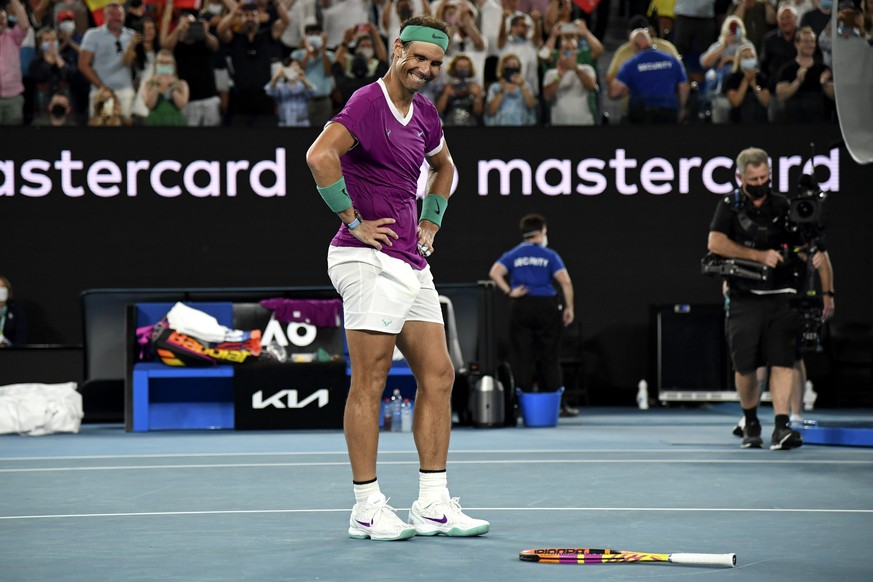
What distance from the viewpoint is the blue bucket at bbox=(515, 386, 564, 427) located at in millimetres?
11719

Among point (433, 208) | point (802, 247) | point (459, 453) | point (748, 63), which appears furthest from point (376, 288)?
point (748, 63)

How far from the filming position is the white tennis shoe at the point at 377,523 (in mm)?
4977

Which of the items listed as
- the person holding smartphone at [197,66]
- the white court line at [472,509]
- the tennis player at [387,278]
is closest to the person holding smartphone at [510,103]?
the person holding smartphone at [197,66]

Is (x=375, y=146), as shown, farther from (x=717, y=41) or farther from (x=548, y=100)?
(x=717, y=41)

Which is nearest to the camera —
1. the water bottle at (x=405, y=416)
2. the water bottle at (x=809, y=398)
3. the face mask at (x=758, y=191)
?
the face mask at (x=758, y=191)

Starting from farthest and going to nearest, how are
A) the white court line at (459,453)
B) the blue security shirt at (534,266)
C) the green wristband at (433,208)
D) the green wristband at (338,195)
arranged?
the blue security shirt at (534,266)
the white court line at (459,453)
the green wristband at (433,208)
the green wristband at (338,195)

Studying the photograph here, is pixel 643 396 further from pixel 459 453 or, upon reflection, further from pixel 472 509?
pixel 472 509

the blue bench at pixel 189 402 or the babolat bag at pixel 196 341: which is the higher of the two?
the babolat bag at pixel 196 341

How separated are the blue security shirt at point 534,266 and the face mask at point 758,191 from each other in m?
4.20

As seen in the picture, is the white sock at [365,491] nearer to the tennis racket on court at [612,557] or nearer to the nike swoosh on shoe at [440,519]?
the nike swoosh on shoe at [440,519]

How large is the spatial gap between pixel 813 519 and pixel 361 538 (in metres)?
1.85

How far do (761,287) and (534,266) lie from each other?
4.48 meters

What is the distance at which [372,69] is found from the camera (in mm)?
14391

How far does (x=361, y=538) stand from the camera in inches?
199
